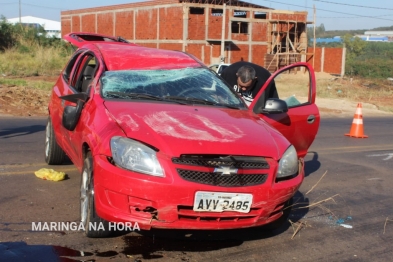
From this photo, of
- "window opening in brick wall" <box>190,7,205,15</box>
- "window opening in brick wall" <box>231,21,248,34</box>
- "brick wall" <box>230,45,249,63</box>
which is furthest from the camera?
"window opening in brick wall" <box>231,21,248,34</box>

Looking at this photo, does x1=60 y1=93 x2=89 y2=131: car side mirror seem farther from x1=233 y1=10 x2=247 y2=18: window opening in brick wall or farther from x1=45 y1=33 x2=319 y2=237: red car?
x1=233 y1=10 x2=247 y2=18: window opening in brick wall

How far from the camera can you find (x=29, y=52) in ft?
129

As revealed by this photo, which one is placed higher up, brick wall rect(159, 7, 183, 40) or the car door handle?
brick wall rect(159, 7, 183, 40)

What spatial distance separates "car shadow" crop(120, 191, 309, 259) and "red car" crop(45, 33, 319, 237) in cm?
29

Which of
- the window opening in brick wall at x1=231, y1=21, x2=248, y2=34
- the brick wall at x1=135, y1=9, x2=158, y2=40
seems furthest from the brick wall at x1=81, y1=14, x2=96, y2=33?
the window opening in brick wall at x1=231, y1=21, x2=248, y2=34

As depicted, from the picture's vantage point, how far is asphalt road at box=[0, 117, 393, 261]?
4.66m

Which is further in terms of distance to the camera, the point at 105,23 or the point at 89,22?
the point at 89,22

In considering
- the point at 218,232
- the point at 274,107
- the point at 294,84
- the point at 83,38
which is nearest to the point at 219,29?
the point at 294,84

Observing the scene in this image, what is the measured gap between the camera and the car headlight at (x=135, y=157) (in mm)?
4340

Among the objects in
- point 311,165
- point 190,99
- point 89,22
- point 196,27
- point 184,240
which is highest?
point 89,22

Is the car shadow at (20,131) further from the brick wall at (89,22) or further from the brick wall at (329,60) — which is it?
the brick wall at (89,22)

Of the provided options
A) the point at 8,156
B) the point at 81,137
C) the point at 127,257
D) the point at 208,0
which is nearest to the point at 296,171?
the point at 127,257

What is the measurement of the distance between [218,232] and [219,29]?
135 ft

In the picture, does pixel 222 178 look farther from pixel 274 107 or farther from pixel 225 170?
pixel 274 107
